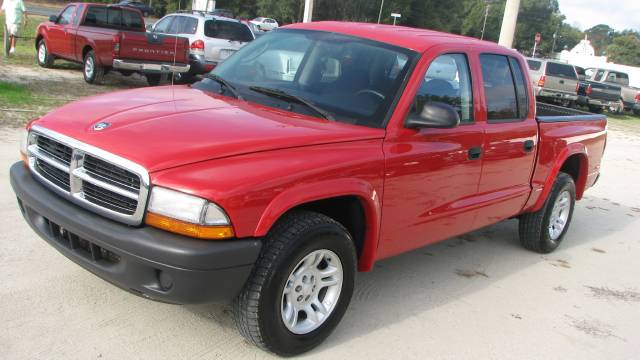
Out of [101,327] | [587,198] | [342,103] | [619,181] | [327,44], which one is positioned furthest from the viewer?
[619,181]

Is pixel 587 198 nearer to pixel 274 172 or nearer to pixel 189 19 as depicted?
pixel 274 172

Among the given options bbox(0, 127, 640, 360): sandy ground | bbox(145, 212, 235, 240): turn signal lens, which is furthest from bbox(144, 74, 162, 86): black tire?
bbox(145, 212, 235, 240): turn signal lens

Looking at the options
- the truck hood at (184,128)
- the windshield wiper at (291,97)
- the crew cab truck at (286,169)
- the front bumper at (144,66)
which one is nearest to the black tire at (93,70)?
the front bumper at (144,66)

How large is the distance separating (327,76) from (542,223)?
2815 mm

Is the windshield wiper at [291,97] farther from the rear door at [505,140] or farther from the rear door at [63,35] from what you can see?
the rear door at [63,35]

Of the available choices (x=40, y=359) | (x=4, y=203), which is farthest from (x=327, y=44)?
(x=4, y=203)

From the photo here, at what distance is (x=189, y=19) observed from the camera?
46.5ft

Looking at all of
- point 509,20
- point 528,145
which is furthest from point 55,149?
point 509,20

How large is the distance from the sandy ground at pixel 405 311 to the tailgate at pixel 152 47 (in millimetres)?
6958

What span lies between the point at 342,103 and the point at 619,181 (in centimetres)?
789

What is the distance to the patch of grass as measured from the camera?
9.19 meters

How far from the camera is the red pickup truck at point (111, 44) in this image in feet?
40.1

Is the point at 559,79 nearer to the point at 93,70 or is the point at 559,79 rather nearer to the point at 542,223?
the point at 93,70

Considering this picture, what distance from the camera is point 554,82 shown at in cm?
2227
